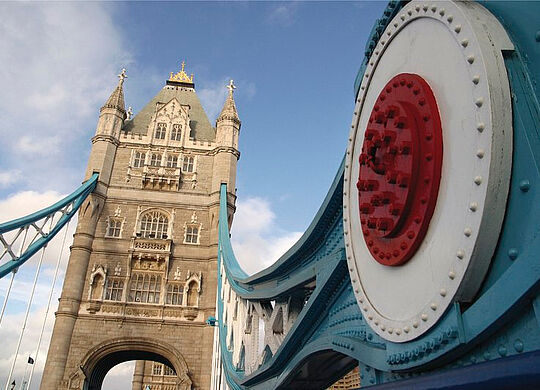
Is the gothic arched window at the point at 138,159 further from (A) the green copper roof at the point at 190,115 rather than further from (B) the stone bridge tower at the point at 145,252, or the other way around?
(A) the green copper roof at the point at 190,115

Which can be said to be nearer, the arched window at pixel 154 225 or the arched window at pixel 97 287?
the arched window at pixel 97 287

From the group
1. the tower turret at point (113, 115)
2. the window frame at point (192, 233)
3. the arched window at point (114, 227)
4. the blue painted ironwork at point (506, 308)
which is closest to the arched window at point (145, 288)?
the window frame at point (192, 233)

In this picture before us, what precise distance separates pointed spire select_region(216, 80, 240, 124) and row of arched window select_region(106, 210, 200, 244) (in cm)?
731

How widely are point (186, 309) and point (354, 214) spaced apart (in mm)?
19865

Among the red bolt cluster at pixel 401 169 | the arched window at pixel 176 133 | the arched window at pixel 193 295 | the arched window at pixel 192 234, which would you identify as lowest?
the red bolt cluster at pixel 401 169

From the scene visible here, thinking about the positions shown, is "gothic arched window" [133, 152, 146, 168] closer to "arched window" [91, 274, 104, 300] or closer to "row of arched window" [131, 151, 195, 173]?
"row of arched window" [131, 151, 195, 173]

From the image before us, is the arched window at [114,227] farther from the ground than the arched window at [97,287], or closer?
farther from the ground

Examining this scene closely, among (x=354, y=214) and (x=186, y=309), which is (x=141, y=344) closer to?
(x=186, y=309)

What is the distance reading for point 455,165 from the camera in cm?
280

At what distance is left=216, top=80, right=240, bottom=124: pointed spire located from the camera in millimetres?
28391

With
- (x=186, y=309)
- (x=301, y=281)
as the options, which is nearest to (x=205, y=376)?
(x=186, y=309)

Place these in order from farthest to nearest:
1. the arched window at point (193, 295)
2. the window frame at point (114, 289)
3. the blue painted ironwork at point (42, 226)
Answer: the arched window at point (193, 295), the window frame at point (114, 289), the blue painted ironwork at point (42, 226)

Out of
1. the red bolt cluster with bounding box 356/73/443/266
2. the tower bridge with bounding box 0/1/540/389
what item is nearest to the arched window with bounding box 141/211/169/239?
the tower bridge with bounding box 0/1/540/389

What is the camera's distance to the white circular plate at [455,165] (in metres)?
2.46
